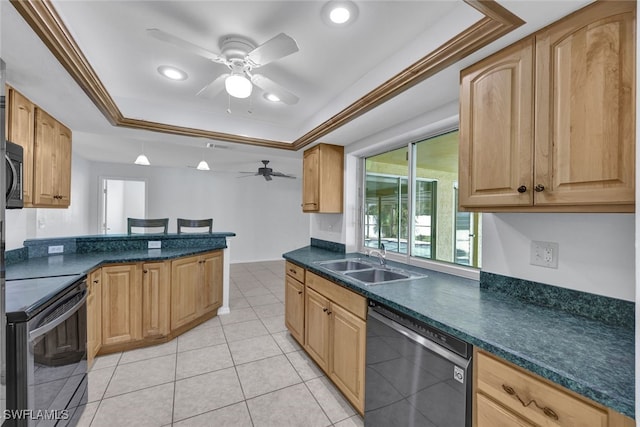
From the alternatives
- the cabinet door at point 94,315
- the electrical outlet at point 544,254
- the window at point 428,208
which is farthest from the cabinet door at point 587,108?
the cabinet door at point 94,315

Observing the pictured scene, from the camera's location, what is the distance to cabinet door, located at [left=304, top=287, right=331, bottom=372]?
2.10 metres

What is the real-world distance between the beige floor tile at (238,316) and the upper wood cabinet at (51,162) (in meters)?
2.03

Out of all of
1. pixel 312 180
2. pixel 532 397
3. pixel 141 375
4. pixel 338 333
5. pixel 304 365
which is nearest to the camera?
pixel 532 397

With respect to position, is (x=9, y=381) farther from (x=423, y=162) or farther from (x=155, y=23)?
(x=423, y=162)

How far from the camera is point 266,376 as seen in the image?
219 centimetres

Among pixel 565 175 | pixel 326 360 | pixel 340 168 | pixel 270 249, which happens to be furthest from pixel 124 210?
pixel 565 175

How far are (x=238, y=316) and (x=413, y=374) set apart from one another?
2616 millimetres

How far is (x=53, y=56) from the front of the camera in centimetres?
147

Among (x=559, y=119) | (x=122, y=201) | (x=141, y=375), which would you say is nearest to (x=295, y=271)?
(x=141, y=375)

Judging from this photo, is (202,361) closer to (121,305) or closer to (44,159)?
(121,305)

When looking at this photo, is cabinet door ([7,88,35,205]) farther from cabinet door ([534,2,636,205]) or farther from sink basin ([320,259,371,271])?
cabinet door ([534,2,636,205])

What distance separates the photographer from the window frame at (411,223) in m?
1.99

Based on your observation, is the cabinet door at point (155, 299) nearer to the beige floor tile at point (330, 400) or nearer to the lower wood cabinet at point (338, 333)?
the lower wood cabinet at point (338, 333)

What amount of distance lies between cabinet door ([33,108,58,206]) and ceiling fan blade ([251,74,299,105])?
183 cm
